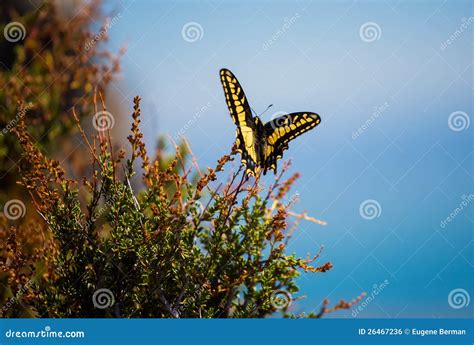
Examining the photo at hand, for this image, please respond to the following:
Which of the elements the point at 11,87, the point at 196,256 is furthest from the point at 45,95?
the point at 196,256

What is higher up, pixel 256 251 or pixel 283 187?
pixel 283 187

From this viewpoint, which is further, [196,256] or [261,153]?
[261,153]

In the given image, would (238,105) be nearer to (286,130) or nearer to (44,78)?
(286,130)

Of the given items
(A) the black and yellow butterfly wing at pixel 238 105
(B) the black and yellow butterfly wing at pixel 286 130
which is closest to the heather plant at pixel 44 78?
(A) the black and yellow butterfly wing at pixel 238 105

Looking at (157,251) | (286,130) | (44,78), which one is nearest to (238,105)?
(286,130)

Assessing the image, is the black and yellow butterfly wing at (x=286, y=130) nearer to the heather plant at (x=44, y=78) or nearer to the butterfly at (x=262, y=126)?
the butterfly at (x=262, y=126)
